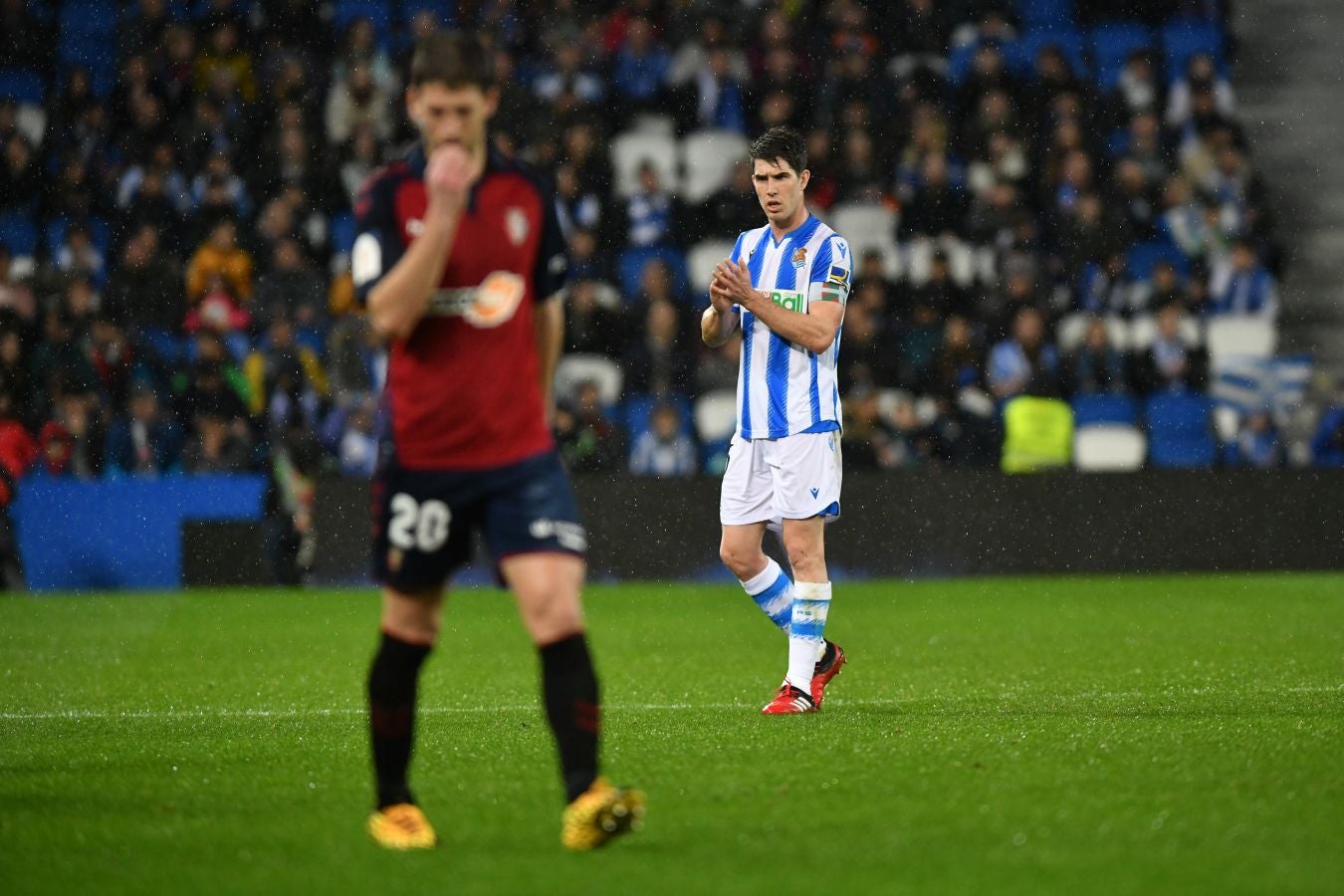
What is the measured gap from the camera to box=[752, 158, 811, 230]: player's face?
759 cm

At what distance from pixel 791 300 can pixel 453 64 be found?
10.9ft

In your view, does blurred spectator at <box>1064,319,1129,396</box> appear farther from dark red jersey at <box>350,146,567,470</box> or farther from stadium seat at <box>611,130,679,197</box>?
dark red jersey at <box>350,146,567,470</box>

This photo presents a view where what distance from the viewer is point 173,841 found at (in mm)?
4883

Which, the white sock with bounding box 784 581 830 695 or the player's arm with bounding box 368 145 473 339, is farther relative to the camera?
the white sock with bounding box 784 581 830 695

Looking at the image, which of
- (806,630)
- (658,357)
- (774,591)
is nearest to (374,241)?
(806,630)

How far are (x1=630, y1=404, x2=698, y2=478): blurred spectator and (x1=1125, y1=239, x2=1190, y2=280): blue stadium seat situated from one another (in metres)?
5.16

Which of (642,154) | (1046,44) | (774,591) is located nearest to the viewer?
(774,591)

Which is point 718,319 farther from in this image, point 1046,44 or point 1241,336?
point 1046,44

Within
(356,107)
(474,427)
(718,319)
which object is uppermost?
(356,107)

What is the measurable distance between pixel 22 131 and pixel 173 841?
53.9 feet

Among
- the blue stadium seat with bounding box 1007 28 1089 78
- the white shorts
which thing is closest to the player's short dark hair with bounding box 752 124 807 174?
the white shorts

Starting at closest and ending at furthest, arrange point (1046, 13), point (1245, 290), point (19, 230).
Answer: point (1245, 290) < point (19, 230) < point (1046, 13)

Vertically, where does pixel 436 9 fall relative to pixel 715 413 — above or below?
above

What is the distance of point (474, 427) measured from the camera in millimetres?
4680
